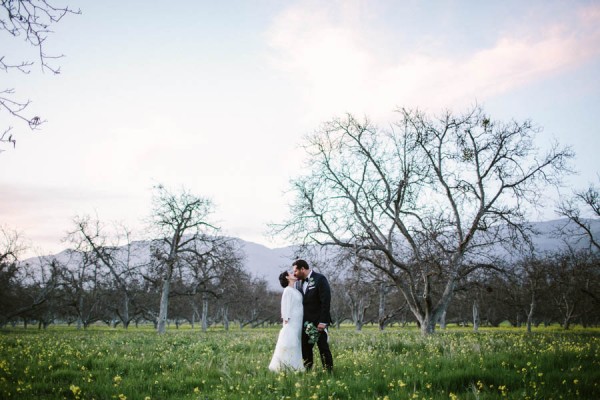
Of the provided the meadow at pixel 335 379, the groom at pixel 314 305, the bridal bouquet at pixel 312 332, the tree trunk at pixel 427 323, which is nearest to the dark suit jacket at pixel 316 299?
the groom at pixel 314 305

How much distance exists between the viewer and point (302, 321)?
7.51m

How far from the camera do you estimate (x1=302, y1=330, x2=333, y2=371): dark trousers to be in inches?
271

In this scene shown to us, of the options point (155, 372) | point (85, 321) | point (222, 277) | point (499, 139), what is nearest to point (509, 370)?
point (155, 372)

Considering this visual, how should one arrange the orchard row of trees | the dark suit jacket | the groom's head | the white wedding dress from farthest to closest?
1. the orchard row of trees
2. the groom's head
3. the dark suit jacket
4. the white wedding dress

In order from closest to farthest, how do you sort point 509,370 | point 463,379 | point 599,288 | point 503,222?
point 463,379 → point 509,370 → point 503,222 → point 599,288

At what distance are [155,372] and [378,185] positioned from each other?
16.2m

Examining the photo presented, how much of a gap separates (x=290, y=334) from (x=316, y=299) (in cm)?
89

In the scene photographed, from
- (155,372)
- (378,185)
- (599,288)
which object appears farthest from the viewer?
(599,288)

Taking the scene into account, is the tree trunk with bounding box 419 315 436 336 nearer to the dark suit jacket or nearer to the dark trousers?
the dark trousers

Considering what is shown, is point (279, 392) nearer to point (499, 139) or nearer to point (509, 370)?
point (509, 370)

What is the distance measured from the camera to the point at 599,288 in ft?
117

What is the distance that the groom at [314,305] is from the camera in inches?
278

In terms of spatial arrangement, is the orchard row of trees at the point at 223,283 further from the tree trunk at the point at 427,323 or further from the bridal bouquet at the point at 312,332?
the bridal bouquet at the point at 312,332

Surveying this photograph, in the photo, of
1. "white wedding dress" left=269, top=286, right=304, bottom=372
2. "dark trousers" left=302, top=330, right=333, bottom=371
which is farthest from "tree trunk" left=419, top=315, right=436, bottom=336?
"white wedding dress" left=269, top=286, right=304, bottom=372
